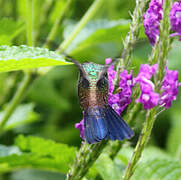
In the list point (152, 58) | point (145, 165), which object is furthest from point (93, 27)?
point (152, 58)

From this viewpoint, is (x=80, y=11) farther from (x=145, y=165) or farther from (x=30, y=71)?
(x=145, y=165)

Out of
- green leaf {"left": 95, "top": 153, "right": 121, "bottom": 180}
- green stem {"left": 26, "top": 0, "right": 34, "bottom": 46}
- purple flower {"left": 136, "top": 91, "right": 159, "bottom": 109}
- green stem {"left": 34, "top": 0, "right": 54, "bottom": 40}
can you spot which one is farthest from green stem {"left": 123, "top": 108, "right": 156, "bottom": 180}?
green stem {"left": 34, "top": 0, "right": 54, "bottom": 40}

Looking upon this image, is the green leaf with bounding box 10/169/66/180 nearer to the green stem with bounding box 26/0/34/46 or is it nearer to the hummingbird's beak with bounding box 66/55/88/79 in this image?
the green stem with bounding box 26/0/34/46

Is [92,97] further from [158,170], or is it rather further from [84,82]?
[158,170]

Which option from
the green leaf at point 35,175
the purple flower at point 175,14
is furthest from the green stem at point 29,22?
the green leaf at point 35,175

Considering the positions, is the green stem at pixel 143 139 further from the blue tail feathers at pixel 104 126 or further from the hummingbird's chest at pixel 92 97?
the hummingbird's chest at pixel 92 97
